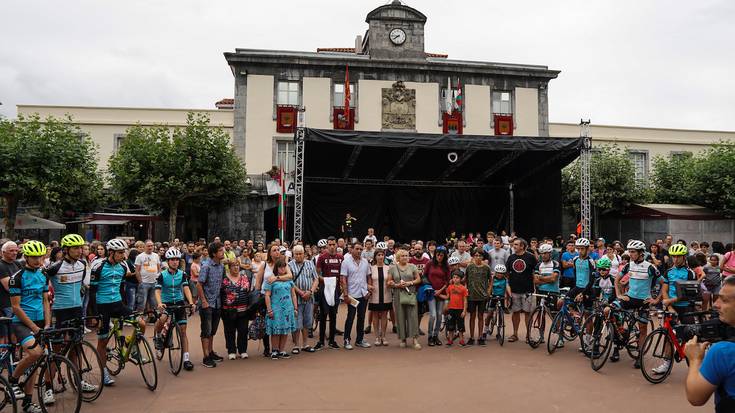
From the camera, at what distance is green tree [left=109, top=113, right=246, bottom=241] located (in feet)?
68.9

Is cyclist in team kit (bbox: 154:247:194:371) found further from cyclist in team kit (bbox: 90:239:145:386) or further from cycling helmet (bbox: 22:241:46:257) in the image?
cycling helmet (bbox: 22:241:46:257)

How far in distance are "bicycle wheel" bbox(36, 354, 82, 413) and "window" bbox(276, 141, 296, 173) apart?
2104 cm

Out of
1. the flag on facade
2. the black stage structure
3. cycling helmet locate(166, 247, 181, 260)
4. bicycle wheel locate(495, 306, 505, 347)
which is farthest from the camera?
the flag on facade

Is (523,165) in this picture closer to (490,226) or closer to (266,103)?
(490,226)

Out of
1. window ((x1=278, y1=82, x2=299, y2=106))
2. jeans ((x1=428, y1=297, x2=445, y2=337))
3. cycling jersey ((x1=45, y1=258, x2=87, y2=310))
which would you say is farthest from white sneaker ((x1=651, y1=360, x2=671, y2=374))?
window ((x1=278, y1=82, x2=299, y2=106))

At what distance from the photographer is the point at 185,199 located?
888 inches

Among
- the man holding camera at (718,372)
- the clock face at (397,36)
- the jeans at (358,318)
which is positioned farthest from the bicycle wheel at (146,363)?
the clock face at (397,36)

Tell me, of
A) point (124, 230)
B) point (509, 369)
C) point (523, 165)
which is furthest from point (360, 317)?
point (124, 230)

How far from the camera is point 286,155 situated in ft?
88.1

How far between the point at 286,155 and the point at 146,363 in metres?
20.8

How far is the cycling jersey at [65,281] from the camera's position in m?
6.31

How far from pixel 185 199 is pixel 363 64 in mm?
11279

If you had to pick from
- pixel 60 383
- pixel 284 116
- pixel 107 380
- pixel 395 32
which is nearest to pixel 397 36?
pixel 395 32

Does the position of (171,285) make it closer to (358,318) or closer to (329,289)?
(329,289)
